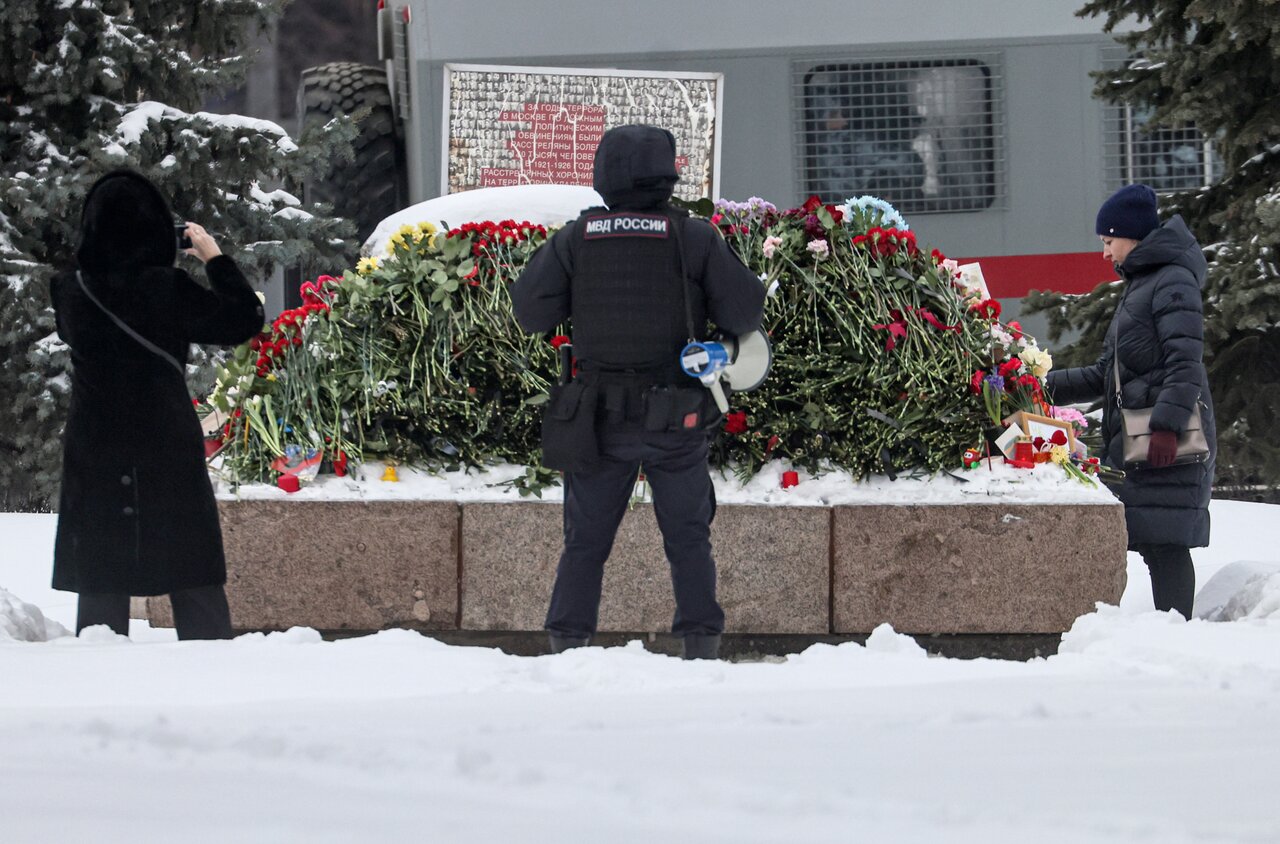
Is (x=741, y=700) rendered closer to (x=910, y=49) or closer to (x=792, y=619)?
(x=792, y=619)

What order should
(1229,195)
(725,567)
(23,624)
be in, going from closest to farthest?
(23,624), (725,567), (1229,195)

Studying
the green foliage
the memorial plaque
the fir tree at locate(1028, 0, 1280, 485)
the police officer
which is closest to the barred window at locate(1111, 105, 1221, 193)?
the fir tree at locate(1028, 0, 1280, 485)

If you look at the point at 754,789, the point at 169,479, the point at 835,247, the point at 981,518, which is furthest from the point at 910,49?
the point at 754,789

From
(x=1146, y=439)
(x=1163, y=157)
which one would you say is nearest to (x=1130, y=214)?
(x=1146, y=439)

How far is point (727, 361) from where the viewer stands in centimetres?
402

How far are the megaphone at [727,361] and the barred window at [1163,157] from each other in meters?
6.58

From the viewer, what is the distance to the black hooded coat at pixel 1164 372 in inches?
195

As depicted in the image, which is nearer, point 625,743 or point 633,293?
point 625,743

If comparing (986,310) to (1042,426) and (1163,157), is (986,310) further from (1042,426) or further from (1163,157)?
(1163,157)

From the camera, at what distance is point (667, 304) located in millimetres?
4031

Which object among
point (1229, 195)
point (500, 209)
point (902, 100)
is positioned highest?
point (902, 100)

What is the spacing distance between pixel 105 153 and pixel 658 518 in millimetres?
5562

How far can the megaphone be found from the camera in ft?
13.1

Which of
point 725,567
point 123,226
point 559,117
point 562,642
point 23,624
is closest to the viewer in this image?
point 123,226
